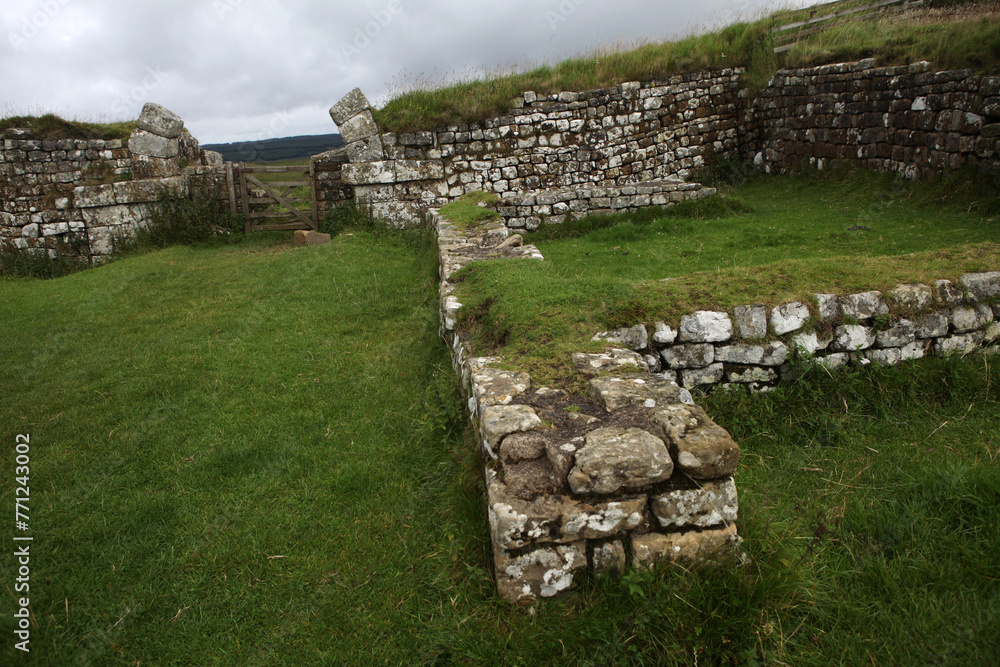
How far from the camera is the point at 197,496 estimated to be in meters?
3.50

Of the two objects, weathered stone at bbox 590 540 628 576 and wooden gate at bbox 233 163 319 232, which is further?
wooden gate at bbox 233 163 319 232

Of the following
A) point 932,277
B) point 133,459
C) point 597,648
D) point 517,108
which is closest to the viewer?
point 597,648

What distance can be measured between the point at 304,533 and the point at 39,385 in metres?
3.64

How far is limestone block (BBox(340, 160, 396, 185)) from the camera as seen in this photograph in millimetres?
11414

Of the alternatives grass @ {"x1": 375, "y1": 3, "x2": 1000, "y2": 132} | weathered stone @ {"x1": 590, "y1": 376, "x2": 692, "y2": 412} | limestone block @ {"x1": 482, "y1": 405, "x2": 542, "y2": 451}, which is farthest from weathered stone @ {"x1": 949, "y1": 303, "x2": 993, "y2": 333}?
grass @ {"x1": 375, "y1": 3, "x2": 1000, "y2": 132}

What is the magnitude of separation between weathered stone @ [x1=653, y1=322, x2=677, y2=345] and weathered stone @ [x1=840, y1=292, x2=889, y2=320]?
131cm

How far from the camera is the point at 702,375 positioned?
13.9ft

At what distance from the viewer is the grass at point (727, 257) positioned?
4285mm

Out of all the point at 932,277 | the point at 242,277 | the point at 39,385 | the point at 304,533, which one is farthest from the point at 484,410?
the point at 242,277

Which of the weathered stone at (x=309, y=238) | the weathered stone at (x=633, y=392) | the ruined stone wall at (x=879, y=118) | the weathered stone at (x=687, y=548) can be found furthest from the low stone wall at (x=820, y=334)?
the weathered stone at (x=309, y=238)

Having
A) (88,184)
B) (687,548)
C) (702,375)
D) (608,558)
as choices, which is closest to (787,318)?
(702,375)

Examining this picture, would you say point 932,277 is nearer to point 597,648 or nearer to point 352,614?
point 597,648

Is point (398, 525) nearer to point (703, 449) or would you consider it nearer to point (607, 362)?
point (607, 362)

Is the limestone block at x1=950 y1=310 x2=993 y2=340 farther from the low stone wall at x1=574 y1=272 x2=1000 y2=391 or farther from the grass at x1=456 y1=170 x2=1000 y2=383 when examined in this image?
the grass at x1=456 y1=170 x2=1000 y2=383
